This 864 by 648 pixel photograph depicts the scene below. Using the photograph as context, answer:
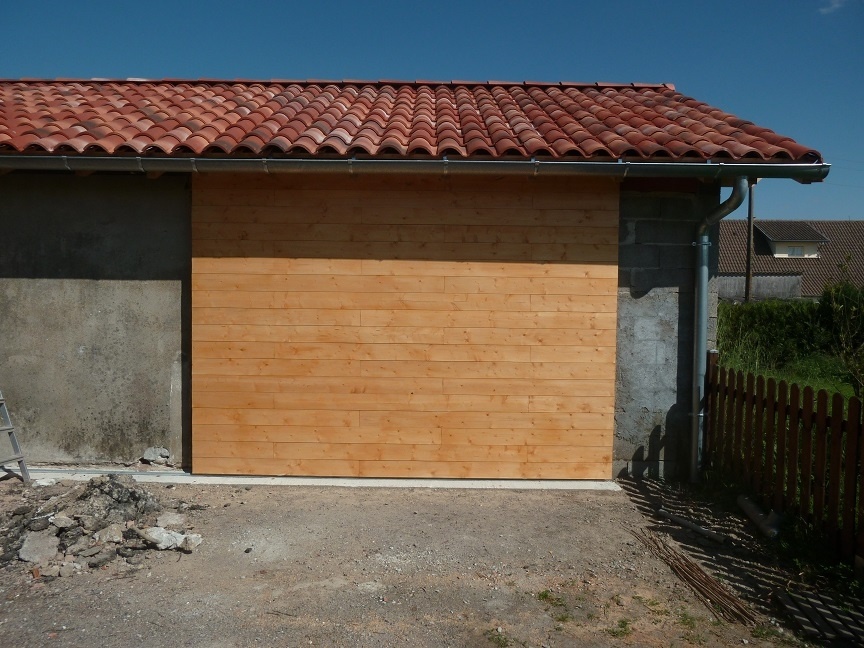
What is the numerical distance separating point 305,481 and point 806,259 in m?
49.5

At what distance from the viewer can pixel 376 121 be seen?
762 centimetres

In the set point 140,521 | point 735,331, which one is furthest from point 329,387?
point 735,331

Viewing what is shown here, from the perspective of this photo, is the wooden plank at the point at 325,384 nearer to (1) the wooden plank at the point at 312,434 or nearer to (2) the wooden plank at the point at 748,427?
(1) the wooden plank at the point at 312,434

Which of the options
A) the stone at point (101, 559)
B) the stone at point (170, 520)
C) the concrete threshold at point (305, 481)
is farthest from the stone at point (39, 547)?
the concrete threshold at point (305, 481)

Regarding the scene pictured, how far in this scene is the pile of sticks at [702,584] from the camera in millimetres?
4156

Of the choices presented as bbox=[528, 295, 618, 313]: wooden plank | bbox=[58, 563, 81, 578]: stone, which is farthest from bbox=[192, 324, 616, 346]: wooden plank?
bbox=[58, 563, 81, 578]: stone

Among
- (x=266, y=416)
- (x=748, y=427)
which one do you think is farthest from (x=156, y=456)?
(x=748, y=427)

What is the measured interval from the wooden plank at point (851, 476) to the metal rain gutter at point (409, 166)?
95.8 inches

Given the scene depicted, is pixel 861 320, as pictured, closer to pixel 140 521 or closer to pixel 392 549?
pixel 392 549

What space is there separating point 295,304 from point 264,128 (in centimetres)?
183

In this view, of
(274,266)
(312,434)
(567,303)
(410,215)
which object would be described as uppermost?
(410,215)

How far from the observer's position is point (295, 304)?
22.1 feet

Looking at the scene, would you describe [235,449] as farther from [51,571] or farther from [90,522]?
[51,571]

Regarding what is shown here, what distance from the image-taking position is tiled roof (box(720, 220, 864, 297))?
144ft
